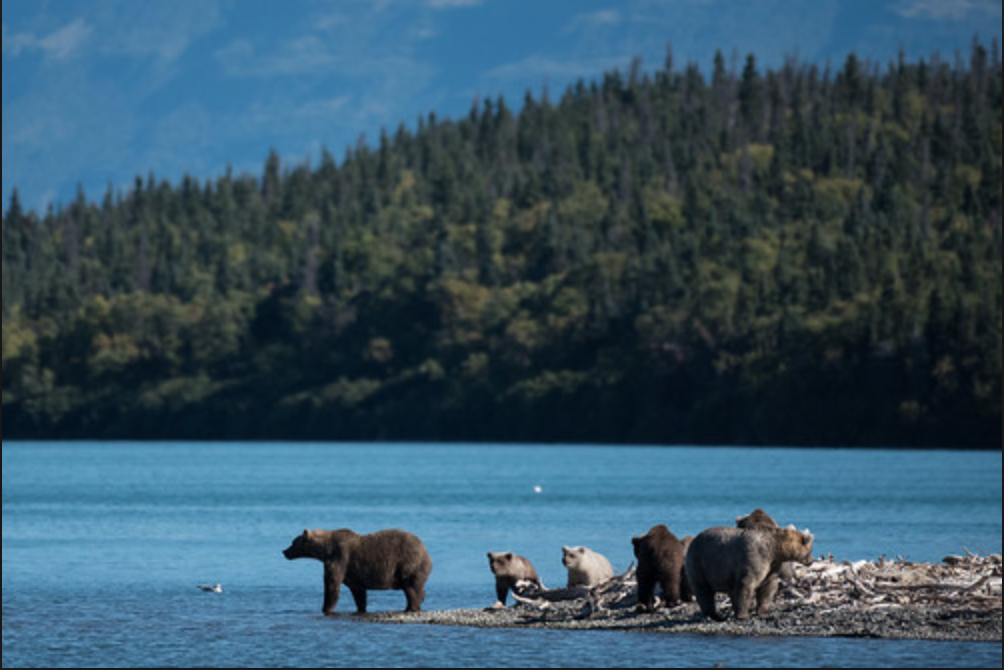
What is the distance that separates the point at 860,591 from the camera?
1153 inches

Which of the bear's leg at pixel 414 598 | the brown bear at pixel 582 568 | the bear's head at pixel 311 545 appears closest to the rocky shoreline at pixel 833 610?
the bear's leg at pixel 414 598

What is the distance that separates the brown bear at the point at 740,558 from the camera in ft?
91.3

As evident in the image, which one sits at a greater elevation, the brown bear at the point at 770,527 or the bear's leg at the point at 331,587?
the brown bear at the point at 770,527

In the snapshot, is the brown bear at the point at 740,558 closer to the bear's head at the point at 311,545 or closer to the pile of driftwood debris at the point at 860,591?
the pile of driftwood debris at the point at 860,591

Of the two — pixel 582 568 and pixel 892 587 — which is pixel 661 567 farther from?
pixel 892 587

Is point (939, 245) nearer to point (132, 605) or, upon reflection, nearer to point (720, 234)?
point (720, 234)

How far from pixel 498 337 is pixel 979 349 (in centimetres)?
6016

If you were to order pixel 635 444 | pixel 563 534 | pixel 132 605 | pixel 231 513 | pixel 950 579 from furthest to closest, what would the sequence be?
1. pixel 635 444
2. pixel 231 513
3. pixel 563 534
4. pixel 132 605
5. pixel 950 579

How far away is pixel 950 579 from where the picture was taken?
3019cm

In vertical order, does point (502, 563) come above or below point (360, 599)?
above

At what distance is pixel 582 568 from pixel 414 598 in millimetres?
2851

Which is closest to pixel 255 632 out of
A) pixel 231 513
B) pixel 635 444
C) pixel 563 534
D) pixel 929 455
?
pixel 563 534

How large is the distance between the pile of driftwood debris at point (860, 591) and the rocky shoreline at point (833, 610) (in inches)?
0.6

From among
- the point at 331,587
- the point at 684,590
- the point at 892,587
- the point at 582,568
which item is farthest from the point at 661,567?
the point at 331,587
